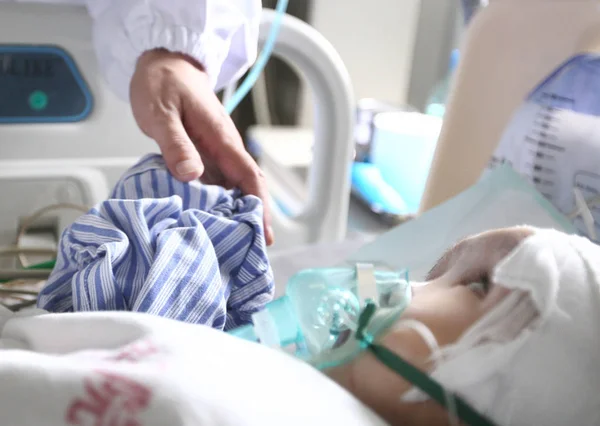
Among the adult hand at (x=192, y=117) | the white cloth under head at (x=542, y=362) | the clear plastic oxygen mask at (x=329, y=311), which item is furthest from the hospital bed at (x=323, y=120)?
the white cloth under head at (x=542, y=362)

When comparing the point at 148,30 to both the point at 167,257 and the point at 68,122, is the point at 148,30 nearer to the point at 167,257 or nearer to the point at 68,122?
the point at 68,122

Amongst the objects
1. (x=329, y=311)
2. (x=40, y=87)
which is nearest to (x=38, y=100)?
(x=40, y=87)

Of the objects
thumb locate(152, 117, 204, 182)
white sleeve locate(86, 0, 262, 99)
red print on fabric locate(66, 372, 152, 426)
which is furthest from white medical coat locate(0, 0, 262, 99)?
red print on fabric locate(66, 372, 152, 426)

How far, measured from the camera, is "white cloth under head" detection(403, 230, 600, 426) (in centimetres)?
44

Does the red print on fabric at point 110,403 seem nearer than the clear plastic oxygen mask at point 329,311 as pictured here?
Yes

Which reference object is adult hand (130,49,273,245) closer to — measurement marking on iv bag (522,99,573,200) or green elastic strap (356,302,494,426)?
green elastic strap (356,302,494,426)

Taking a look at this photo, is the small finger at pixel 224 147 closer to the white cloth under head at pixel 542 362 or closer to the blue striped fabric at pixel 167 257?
the blue striped fabric at pixel 167 257

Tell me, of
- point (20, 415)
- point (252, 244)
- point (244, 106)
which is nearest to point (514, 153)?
point (252, 244)

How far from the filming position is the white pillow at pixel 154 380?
14.5 inches

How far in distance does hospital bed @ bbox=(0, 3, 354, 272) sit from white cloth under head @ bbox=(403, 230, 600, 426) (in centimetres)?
60

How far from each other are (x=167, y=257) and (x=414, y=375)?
0.85 ft

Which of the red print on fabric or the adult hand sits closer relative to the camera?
the red print on fabric

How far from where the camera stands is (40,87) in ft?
2.78

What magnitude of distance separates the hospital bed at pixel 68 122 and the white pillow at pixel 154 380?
425 mm
